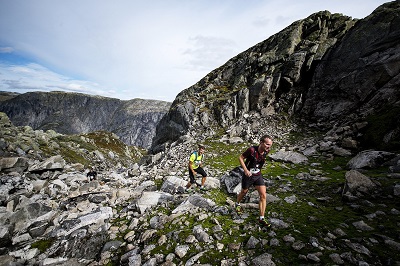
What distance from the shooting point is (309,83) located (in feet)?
95.6

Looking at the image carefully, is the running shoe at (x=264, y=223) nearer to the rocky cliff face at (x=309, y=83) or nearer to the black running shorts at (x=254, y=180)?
the black running shorts at (x=254, y=180)

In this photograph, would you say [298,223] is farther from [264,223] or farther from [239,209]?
[239,209]

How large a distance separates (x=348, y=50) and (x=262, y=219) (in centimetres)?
2757

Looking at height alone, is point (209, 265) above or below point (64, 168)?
above

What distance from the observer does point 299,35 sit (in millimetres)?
36375

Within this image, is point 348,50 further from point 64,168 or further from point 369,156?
point 64,168

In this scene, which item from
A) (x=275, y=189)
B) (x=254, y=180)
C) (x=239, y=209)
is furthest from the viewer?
(x=275, y=189)

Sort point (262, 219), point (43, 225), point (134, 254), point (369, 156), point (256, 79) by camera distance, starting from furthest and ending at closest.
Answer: point (256, 79)
point (369, 156)
point (43, 225)
point (262, 219)
point (134, 254)

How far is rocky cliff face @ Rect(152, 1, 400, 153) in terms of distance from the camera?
66.7 feet

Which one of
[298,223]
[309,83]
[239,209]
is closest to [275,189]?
[239,209]

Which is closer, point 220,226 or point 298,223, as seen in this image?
point 298,223

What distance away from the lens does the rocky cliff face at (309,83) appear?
20328mm

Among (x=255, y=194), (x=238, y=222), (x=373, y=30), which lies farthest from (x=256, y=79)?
(x=238, y=222)

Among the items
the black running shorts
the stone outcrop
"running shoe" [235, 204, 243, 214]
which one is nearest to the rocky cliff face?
the stone outcrop
